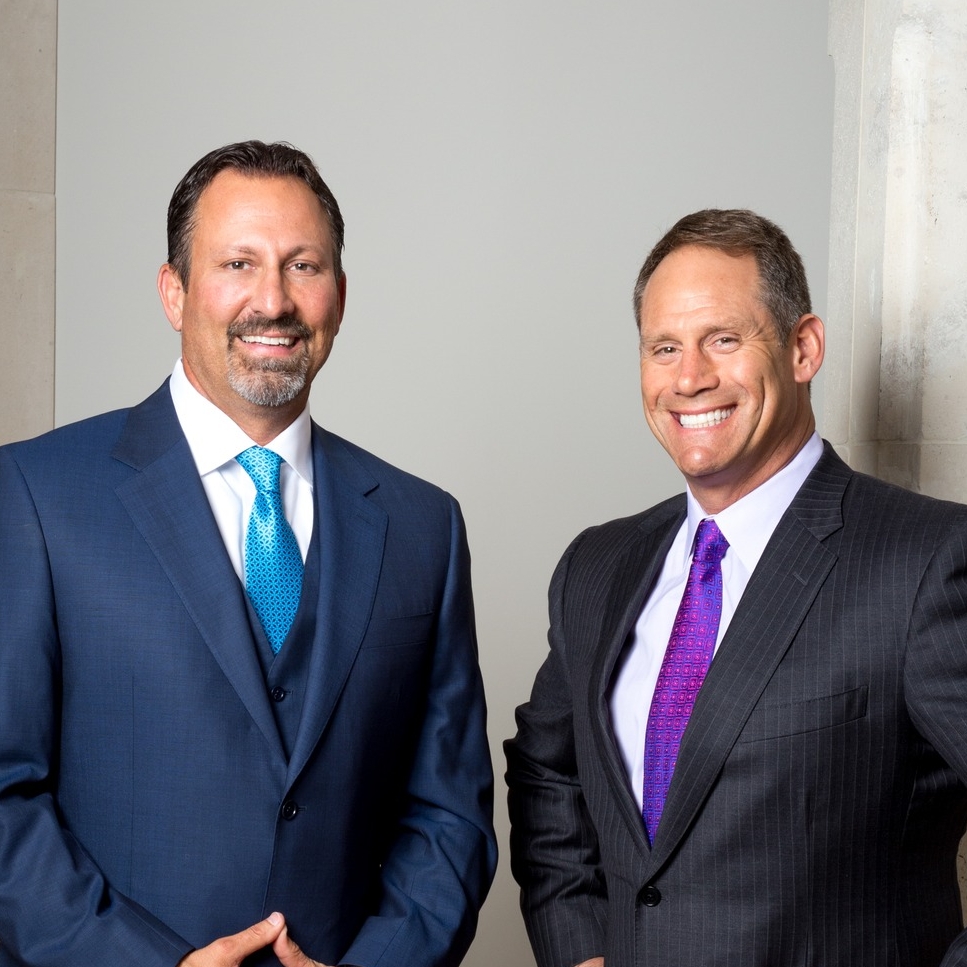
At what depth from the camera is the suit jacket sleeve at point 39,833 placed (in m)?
1.69

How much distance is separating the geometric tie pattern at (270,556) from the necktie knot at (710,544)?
61cm

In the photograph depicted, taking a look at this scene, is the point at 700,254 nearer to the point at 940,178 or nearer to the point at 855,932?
the point at 940,178

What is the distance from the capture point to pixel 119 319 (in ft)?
13.2

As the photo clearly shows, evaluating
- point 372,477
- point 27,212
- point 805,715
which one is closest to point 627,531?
point 372,477

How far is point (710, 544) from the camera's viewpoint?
6.37 feet

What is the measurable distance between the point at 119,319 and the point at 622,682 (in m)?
2.60

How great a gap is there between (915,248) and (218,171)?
130 cm

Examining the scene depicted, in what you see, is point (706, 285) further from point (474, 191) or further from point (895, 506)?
point (474, 191)

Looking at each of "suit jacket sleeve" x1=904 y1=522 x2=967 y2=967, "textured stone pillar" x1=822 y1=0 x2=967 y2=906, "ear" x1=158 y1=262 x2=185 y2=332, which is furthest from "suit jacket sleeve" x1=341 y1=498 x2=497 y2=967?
"textured stone pillar" x1=822 y1=0 x2=967 y2=906

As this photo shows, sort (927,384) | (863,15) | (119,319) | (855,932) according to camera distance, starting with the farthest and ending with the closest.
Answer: (119,319) < (863,15) < (927,384) < (855,932)

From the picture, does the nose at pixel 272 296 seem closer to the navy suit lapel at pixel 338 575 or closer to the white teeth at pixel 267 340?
the white teeth at pixel 267 340

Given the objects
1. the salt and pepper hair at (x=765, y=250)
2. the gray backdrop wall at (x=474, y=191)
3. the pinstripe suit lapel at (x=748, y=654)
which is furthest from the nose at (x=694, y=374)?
the gray backdrop wall at (x=474, y=191)

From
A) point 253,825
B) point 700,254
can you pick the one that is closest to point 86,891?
point 253,825

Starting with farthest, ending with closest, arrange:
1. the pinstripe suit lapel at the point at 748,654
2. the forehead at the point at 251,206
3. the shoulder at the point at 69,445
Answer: the forehead at the point at 251,206, the shoulder at the point at 69,445, the pinstripe suit lapel at the point at 748,654
